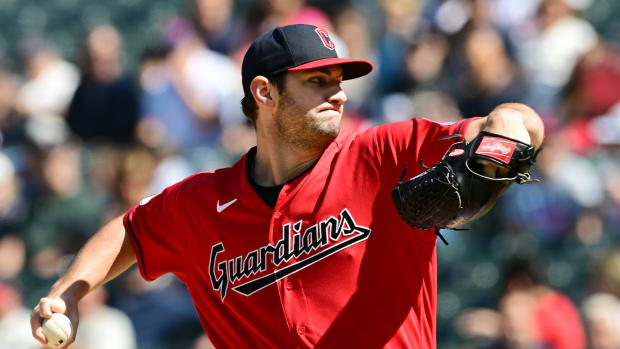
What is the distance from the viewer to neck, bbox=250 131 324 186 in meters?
3.29

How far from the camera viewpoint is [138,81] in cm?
757

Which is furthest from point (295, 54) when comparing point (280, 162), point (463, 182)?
point (463, 182)

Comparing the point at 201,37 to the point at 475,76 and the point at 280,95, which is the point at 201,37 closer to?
the point at 475,76

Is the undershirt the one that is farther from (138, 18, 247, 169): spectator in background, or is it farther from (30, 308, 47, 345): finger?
(138, 18, 247, 169): spectator in background

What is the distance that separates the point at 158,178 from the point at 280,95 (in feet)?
12.1

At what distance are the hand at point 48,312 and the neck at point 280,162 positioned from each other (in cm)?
81

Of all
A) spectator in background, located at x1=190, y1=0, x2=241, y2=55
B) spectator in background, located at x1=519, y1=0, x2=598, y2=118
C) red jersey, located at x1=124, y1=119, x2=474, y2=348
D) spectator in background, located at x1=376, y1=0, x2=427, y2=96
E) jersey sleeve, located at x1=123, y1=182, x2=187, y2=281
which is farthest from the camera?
spectator in background, located at x1=190, y1=0, x2=241, y2=55

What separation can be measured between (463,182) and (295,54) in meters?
0.87

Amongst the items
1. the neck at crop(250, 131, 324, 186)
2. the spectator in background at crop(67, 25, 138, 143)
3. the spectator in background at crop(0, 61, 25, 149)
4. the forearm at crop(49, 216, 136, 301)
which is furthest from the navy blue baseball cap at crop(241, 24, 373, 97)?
the spectator in background at crop(0, 61, 25, 149)

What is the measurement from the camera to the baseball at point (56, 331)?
310 centimetres

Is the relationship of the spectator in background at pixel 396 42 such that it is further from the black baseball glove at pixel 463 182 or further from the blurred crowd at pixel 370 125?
the black baseball glove at pixel 463 182

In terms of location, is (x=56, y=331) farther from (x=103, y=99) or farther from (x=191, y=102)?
(x=103, y=99)

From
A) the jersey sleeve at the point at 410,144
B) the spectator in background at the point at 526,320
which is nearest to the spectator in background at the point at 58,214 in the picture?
the spectator in background at the point at 526,320

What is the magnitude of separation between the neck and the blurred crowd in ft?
9.04
